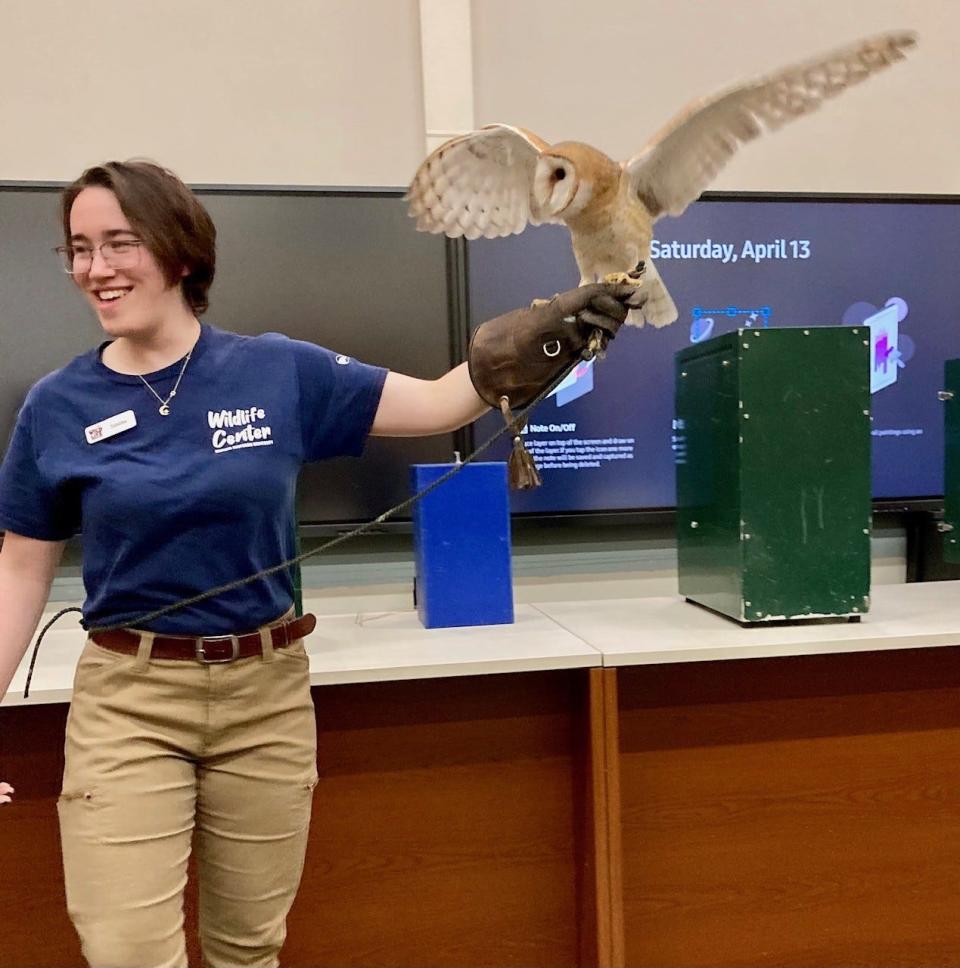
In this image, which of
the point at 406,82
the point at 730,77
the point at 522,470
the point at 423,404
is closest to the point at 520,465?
the point at 522,470

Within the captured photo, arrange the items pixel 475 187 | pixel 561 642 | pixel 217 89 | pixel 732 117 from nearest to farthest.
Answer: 1. pixel 732 117
2. pixel 475 187
3. pixel 561 642
4. pixel 217 89

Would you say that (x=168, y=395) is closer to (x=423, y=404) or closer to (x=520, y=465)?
(x=423, y=404)

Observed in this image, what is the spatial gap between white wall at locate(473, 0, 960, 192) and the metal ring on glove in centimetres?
119

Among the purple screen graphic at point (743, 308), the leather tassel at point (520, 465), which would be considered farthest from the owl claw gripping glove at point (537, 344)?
the purple screen graphic at point (743, 308)

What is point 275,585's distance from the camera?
3.38 ft

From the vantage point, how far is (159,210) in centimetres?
94

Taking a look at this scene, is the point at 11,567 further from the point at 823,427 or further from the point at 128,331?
the point at 823,427

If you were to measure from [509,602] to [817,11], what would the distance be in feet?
5.70

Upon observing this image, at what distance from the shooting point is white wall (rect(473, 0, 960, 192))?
1991 millimetres

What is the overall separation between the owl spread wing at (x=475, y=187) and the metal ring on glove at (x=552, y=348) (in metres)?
0.27

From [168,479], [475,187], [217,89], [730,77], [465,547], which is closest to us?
[168,479]

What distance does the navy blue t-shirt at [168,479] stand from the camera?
93 cm

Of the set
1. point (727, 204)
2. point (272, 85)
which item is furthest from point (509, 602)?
point (272, 85)

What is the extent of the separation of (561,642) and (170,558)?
0.72 metres
